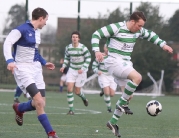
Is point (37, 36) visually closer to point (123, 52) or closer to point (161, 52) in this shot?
point (123, 52)

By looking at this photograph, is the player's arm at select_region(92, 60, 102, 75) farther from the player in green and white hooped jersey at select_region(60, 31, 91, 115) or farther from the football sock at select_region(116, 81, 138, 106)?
the football sock at select_region(116, 81, 138, 106)

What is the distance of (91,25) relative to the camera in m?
28.8

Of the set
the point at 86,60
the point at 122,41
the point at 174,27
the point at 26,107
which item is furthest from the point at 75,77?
the point at 174,27

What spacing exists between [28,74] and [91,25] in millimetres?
20111

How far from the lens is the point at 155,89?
2745cm

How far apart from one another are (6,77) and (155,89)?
7655 millimetres

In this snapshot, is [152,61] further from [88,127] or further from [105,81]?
[88,127]

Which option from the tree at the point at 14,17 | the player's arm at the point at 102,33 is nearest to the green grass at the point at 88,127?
the player's arm at the point at 102,33

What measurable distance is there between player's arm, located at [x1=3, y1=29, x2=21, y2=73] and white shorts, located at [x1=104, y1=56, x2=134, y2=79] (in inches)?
77.0

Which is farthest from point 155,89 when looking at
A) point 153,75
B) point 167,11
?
point 167,11

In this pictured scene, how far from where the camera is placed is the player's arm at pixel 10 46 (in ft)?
26.9

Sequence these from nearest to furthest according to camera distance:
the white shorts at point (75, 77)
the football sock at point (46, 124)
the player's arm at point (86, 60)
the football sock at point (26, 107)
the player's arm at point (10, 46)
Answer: the player's arm at point (10, 46), the football sock at point (46, 124), the football sock at point (26, 107), the player's arm at point (86, 60), the white shorts at point (75, 77)

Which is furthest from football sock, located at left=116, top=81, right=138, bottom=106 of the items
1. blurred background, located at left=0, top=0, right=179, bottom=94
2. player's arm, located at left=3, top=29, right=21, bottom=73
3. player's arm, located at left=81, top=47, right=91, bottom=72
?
blurred background, located at left=0, top=0, right=179, bottom=94

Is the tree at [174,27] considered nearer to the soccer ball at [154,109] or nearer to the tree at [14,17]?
the tree at [14,17]
